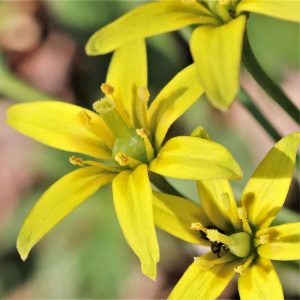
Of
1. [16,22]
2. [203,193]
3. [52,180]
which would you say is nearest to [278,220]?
[203,193]

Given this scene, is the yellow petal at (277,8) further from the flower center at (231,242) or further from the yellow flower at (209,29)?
the flower center at (231,242)

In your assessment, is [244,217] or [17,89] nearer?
[244,217]

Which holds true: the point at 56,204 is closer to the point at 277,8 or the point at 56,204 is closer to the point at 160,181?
the point at 160,181

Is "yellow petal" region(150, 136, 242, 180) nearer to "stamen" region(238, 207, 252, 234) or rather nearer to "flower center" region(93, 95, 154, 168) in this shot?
"flower center" region(93, 95, 154, 168)

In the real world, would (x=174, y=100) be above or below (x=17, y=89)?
above

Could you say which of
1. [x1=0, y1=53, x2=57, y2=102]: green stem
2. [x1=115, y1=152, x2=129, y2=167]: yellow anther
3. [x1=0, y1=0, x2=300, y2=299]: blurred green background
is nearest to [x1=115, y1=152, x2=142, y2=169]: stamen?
[x1=115, y1=152, x2=129, y2=167]: yellow anther

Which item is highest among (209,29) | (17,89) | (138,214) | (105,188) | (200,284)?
(209,29)

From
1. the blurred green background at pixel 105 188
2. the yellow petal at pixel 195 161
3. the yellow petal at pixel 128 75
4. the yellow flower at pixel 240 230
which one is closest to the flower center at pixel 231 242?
the yellow flower at pixel 240 230

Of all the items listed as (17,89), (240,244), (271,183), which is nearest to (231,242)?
(240,244)
